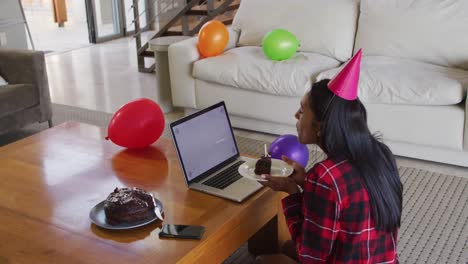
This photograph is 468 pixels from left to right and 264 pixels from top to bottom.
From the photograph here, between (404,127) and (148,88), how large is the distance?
2509 mm

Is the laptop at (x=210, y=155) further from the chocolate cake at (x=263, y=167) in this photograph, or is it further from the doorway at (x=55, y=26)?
the doorway at (x=55, y=26)

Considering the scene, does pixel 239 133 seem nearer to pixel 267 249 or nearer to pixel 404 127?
pixel 404 127

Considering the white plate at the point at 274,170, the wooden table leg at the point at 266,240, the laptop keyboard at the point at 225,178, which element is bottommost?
the wooden table leg at the point at 266,240

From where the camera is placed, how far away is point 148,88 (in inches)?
190

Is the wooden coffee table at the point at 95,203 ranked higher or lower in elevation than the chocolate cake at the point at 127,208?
lower

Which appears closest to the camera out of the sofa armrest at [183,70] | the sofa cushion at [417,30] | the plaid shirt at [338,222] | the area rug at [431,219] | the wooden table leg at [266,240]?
the plaid shirt at [338,222]

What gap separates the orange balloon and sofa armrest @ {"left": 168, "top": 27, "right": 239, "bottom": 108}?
0.26 ft

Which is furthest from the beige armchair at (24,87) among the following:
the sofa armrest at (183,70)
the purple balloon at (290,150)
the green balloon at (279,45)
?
the purple balloon at (290,150)

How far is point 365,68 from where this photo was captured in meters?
3.20

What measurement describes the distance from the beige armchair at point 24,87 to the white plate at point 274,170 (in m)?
2.10

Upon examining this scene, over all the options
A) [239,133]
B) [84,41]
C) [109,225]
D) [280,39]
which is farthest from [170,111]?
[84,41]

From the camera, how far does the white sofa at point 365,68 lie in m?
2.97

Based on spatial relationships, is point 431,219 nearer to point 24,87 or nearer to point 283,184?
point 283,184

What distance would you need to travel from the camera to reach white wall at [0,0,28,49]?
5.47 meters
